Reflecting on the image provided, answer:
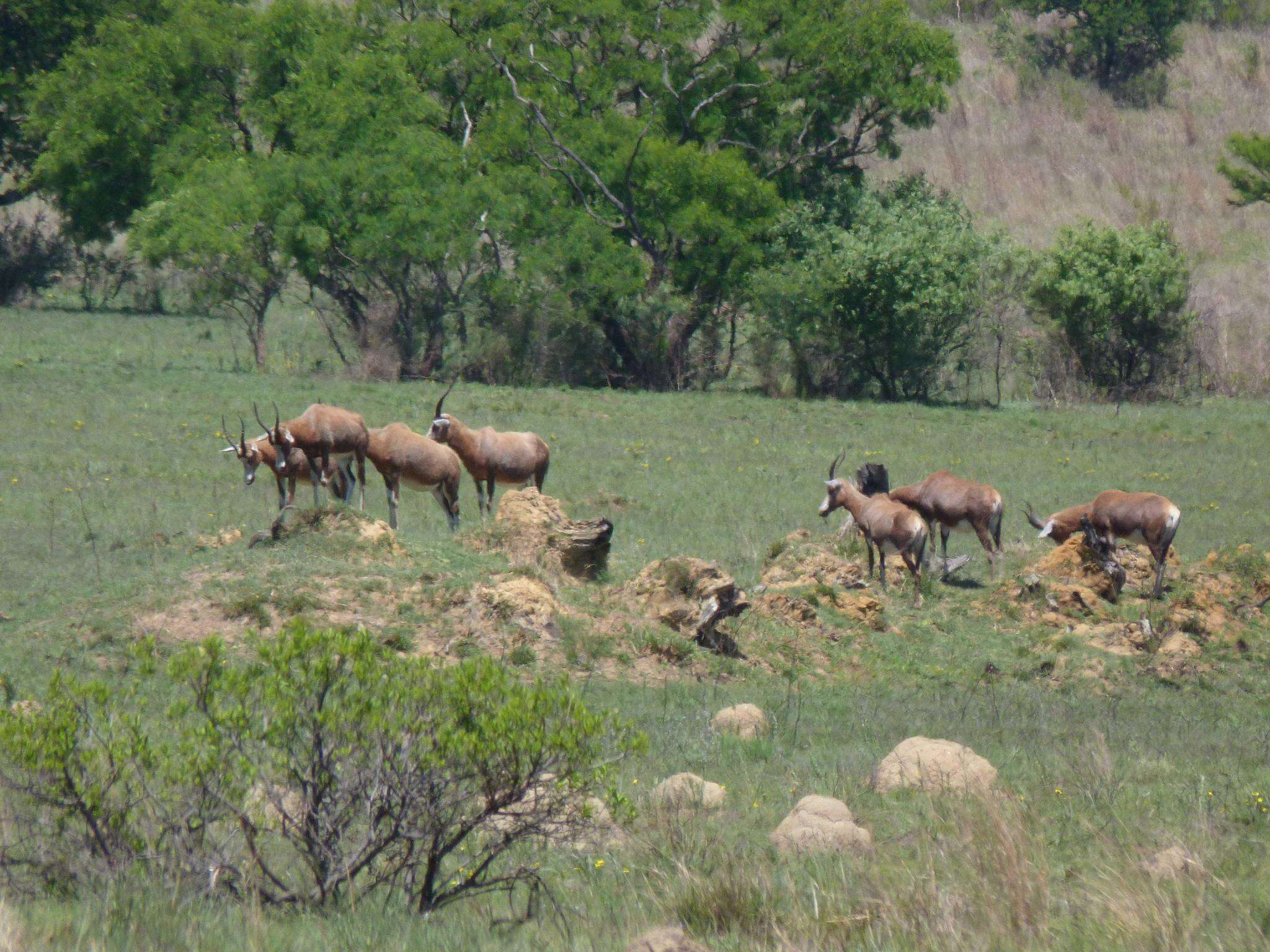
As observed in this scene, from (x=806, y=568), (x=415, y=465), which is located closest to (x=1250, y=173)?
(x=806, y=568)

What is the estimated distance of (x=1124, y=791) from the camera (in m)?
9.57

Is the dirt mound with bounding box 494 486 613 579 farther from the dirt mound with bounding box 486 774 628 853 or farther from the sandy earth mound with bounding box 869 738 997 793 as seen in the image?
the dirt mound with bounding box 486 774 628 853

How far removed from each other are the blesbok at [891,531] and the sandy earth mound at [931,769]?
8.26 meters

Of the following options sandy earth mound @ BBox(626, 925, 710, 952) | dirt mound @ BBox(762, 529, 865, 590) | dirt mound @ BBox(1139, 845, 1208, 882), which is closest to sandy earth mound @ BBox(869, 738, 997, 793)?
dirt mound @ BBox(1139, 845, 1208, 882)

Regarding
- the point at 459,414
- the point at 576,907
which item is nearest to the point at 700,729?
the point at 576,907

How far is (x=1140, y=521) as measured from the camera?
19281 mm

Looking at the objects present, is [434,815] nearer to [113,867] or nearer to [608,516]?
[113,867]

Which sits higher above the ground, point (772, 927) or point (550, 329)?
point (550, 329)

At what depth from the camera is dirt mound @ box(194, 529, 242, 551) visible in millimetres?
16875

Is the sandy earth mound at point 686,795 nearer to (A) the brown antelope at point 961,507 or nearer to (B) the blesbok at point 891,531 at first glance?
(B) the blesbok at point 891,531

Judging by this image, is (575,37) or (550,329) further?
(575,37)

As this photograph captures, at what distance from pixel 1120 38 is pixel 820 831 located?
76.1m

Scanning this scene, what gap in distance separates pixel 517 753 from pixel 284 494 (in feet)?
50.1

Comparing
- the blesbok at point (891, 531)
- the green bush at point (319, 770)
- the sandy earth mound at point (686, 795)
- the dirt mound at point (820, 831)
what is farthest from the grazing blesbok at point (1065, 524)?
the green bush at point (319, 770)
